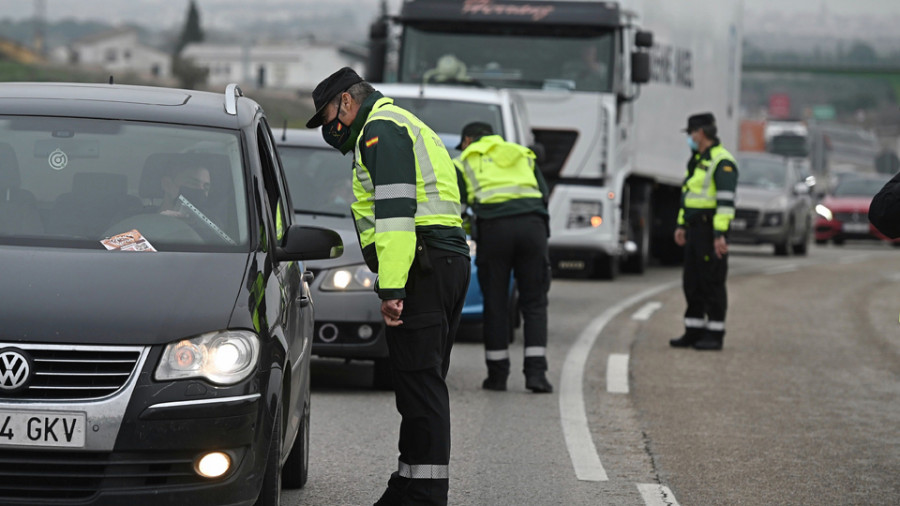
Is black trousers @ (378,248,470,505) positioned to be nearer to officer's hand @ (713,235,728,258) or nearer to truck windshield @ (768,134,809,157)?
officer's hand @ (713,235,728,258)

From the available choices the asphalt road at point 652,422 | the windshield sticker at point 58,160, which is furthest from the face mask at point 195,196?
the asphalt road at point 652,422

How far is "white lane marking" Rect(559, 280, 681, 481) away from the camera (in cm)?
764

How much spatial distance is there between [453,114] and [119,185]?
879 cm

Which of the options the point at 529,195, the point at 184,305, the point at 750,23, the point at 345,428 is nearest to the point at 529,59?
the point at 529,195

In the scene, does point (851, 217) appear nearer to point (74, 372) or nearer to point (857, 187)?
point (857, 187)

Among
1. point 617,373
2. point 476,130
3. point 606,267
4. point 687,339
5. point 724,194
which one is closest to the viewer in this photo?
point 476,130

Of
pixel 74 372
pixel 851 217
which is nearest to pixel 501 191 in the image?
pixel 74 372

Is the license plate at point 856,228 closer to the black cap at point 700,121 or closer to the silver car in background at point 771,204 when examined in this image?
the silver car in background at point 771,204

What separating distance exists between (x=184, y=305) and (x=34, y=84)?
6.26 ft

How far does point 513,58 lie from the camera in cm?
1831

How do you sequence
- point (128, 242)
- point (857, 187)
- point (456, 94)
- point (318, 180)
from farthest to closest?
Result: 1. point (857, 187)
2. point (456, 94)
3. point (318, 180)
4. point (128, 242)

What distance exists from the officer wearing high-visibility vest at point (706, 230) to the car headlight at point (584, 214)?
5.84 meters

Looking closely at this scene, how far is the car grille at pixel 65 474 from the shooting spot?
4.74 meters

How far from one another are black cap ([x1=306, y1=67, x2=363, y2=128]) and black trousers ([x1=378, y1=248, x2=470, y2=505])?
2.24 ft
